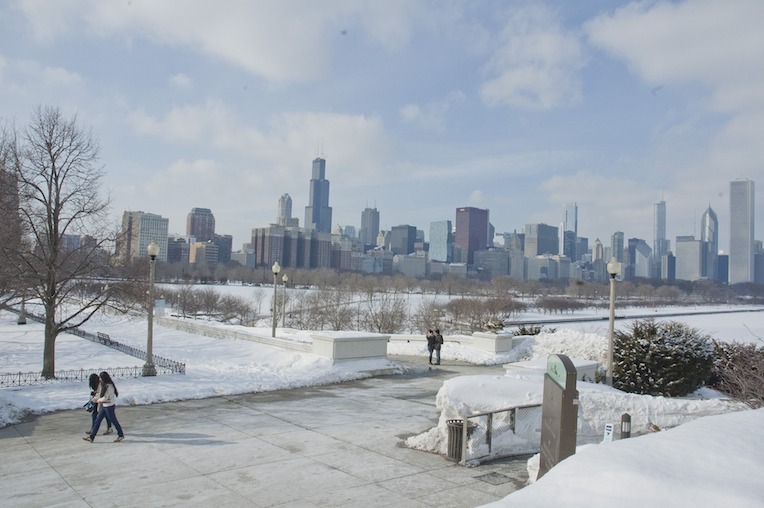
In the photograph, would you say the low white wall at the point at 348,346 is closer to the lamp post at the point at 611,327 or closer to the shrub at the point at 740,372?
the lamp post at the point at 611,327

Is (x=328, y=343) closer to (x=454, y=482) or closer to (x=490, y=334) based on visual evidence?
(x=490, y=334)

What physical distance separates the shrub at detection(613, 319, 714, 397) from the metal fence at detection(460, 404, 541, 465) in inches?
321

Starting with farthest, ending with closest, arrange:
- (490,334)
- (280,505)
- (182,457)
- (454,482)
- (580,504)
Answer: (490,334)
(182,457)
(454,482)
(280,505)
(580,504)

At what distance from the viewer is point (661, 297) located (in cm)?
19912

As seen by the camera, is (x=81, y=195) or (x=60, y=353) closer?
(x=81, y=195)

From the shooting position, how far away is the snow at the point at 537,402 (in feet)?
14.7

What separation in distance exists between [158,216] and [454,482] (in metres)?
160

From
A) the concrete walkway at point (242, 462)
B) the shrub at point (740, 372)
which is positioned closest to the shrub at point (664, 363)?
the shrub at point (740, 372)

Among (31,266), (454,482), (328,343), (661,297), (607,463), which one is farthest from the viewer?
(661,297)

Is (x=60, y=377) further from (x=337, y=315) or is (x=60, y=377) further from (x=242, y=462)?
(x=337, y=315)

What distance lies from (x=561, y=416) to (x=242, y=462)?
5.49m

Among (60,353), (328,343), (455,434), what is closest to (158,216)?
(60,353)

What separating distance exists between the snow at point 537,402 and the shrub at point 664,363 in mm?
1222

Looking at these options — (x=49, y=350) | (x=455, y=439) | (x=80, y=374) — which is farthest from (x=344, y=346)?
(x=455, y=439)
